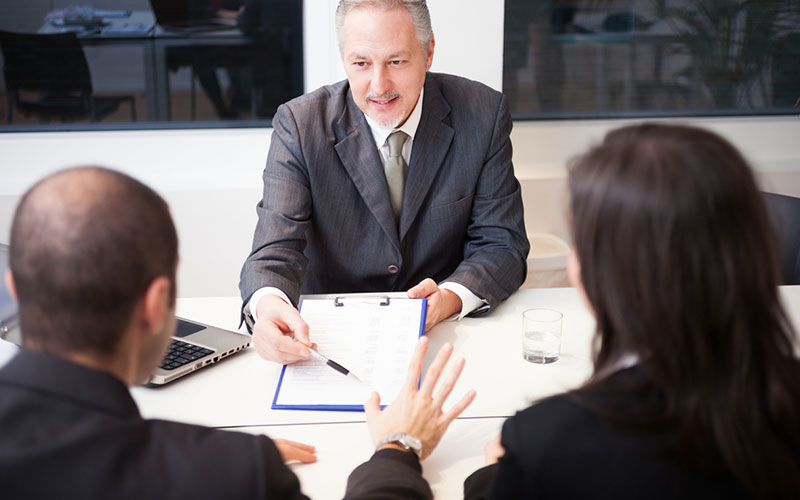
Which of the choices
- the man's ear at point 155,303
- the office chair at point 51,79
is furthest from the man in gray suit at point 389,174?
the office chair at point 51,79

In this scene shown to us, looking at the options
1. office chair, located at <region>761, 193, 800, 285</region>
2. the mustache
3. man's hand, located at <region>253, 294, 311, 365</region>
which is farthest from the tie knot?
office chair, located at <region>761, 193, 800, 285</region>

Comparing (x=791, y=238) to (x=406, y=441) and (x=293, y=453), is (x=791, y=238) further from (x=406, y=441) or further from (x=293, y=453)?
(x=293, y=453)

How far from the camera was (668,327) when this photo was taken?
0.80 metres

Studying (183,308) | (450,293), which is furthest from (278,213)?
(450,293)

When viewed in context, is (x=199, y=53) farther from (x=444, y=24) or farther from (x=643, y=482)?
(x=643, y=482)

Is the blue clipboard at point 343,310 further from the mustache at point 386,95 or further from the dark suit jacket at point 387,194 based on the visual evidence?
the mustache at point 386,95

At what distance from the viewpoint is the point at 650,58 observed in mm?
3342

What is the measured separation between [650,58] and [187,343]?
2.56 m

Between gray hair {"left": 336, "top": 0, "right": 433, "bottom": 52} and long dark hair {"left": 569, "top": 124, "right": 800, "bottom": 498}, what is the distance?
125 cm

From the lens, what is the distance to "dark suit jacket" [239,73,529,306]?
202 cm

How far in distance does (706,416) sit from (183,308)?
1326mm

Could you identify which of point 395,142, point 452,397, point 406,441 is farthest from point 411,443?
point 395,142

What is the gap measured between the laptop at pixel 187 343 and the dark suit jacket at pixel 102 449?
0.62 m

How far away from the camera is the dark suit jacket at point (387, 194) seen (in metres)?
2.02
